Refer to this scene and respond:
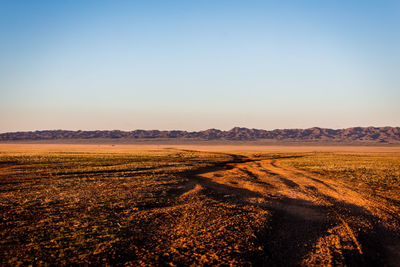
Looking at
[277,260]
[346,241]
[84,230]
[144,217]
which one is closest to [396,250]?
[346,241]

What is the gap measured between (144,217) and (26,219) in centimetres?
417

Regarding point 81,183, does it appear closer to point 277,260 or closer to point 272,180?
point 272,180

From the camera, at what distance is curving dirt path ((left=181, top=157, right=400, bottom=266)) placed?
7312 mm

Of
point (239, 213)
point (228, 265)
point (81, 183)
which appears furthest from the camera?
point (81, 183)

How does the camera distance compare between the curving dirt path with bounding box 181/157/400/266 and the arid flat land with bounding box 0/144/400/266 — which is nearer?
the arid flat land with bounding box 0/144/400/266

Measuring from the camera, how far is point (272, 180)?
20.8 meters

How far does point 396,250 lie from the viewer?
7.75m

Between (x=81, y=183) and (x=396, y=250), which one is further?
(x=81, y=183)

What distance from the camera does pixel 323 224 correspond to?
32.6 feet

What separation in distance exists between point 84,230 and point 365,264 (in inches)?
313

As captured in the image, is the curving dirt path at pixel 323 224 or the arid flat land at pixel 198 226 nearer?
the arid flat land at pixel 198 226

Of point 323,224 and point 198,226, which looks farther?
point 323,224

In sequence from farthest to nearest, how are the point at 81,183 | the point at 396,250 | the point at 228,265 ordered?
the point at 81,183 < the point at 396,250 < the point at 228,265

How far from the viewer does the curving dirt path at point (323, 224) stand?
24.0ft
